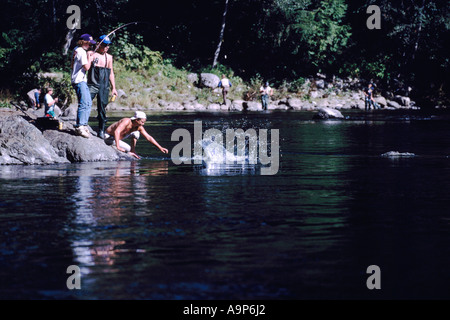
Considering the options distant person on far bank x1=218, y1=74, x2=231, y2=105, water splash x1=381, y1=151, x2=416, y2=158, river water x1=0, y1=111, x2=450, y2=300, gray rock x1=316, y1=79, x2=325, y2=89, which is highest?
gray rock x1=316, y1=79, x2=325, y2=89

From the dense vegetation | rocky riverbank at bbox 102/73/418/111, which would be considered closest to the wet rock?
rocky riverbank at bbox 102/73/418/111

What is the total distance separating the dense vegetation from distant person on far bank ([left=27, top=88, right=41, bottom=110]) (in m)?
6.53

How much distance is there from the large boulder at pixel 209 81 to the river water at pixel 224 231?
36728mm

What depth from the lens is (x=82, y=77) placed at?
53.9ft

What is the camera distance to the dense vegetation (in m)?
50.1

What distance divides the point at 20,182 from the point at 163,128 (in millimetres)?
15712

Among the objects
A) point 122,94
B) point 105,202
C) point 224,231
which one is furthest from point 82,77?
point 122,94

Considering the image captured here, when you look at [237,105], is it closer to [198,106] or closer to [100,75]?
[198,106]

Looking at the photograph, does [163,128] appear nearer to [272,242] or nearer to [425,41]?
[272,242]

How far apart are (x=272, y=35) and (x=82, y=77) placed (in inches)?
1471

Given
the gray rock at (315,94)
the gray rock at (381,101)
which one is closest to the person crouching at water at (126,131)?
the gray rock at (381,101)

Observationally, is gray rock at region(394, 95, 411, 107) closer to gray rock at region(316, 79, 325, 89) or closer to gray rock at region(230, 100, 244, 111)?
gray rock at region(316, 79, 325, 89)

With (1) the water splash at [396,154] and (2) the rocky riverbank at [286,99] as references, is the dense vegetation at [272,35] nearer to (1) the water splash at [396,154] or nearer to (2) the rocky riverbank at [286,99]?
(2) the rocky riverbank at [286,99]
